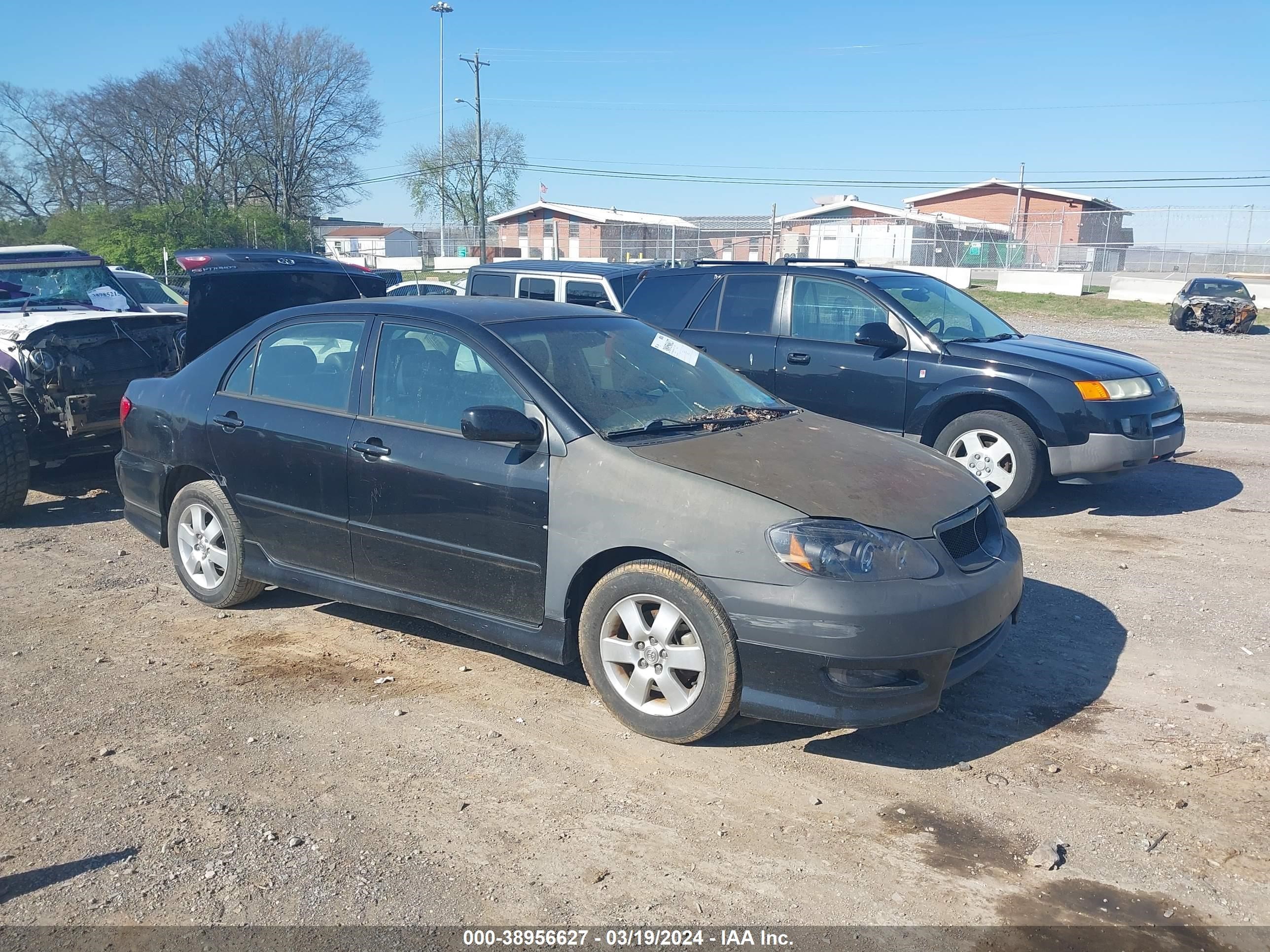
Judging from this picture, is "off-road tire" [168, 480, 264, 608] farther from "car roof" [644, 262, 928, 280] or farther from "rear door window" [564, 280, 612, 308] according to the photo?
"rear door window" [564, 280, 612, 308]

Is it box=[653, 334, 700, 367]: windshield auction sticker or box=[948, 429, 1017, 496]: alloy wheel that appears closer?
box=[653, 334, 700, 367]: windshield auction sticker

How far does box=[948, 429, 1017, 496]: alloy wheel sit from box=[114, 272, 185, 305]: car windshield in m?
12.8

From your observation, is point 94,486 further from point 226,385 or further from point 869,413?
point 869,413

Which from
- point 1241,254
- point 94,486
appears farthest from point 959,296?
point 1241,254

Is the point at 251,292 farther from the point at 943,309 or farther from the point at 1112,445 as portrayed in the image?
the point at 1112,445

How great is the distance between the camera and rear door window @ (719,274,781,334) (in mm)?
8484

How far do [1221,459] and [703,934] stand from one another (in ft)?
28.6

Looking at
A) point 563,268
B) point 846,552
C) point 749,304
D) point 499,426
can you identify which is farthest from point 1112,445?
point 563,268

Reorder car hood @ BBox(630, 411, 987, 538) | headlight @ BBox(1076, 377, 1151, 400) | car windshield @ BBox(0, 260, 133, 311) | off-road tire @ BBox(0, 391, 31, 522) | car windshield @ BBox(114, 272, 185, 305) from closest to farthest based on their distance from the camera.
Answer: car hood @ BBox(630, 411, 987, 538), off-road tire @ BBox(0, 391, 31, 522), headlight @ BBox(1076, 377, 1151, 400), car windshield @ BBox(0, 260, 133, 311), car windshield @ BBox(114, 272, 185, 305)

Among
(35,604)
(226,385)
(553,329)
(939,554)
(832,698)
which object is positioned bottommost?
(35,604)

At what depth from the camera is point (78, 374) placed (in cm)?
755

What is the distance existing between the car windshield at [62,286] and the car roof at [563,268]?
3727 mm

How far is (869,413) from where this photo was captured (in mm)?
7984

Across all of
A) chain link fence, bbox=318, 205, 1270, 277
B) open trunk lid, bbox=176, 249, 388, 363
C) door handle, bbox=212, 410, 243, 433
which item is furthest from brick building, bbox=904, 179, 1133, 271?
door handle, bbox=212, 410, 243, 433
